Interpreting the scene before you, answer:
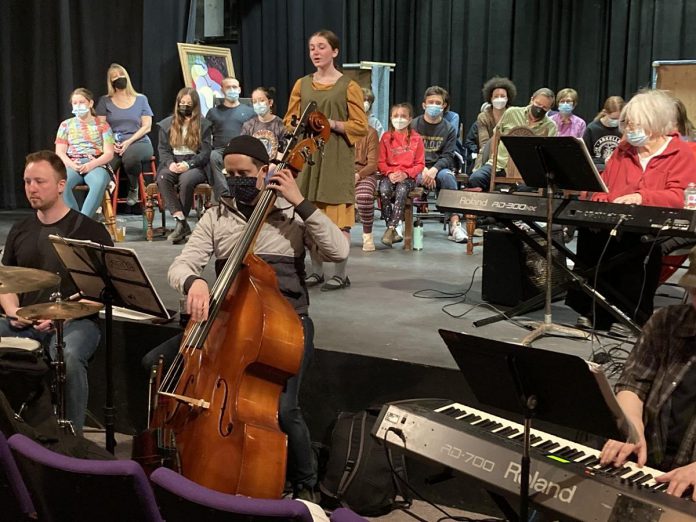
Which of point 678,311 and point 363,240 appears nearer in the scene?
point 678,311

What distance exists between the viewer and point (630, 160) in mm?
4180

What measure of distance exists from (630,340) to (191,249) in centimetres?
210

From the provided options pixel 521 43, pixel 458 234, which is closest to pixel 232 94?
pixel 458 234

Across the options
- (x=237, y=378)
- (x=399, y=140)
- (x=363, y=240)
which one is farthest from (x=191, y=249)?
(x=399, y=140)

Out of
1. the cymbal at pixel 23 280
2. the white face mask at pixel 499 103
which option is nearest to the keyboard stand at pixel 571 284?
the cymbal at pixel 23 280

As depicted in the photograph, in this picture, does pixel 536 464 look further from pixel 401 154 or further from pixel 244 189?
pixel 401 154

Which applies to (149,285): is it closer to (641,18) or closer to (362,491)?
(362,491)

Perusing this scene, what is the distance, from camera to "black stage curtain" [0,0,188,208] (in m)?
8.61

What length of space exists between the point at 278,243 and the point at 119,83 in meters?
4.96

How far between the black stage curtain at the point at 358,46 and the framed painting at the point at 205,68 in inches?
10.1

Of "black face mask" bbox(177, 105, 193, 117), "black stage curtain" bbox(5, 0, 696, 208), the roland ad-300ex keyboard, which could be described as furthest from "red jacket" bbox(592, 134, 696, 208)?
"black stage curtain" bbox(5, 0, 696, 208)

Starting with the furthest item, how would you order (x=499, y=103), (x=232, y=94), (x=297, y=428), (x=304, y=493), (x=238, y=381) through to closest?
(x=499, y=103), (x=232, y=94), (x=304, y=493), (x=297, y=428), (x=238, y=381)

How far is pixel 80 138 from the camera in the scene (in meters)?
6.96

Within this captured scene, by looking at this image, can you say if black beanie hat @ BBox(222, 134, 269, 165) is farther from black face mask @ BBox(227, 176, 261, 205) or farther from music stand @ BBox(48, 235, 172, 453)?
music stand @ BBox(48, 235, 172, 453)
